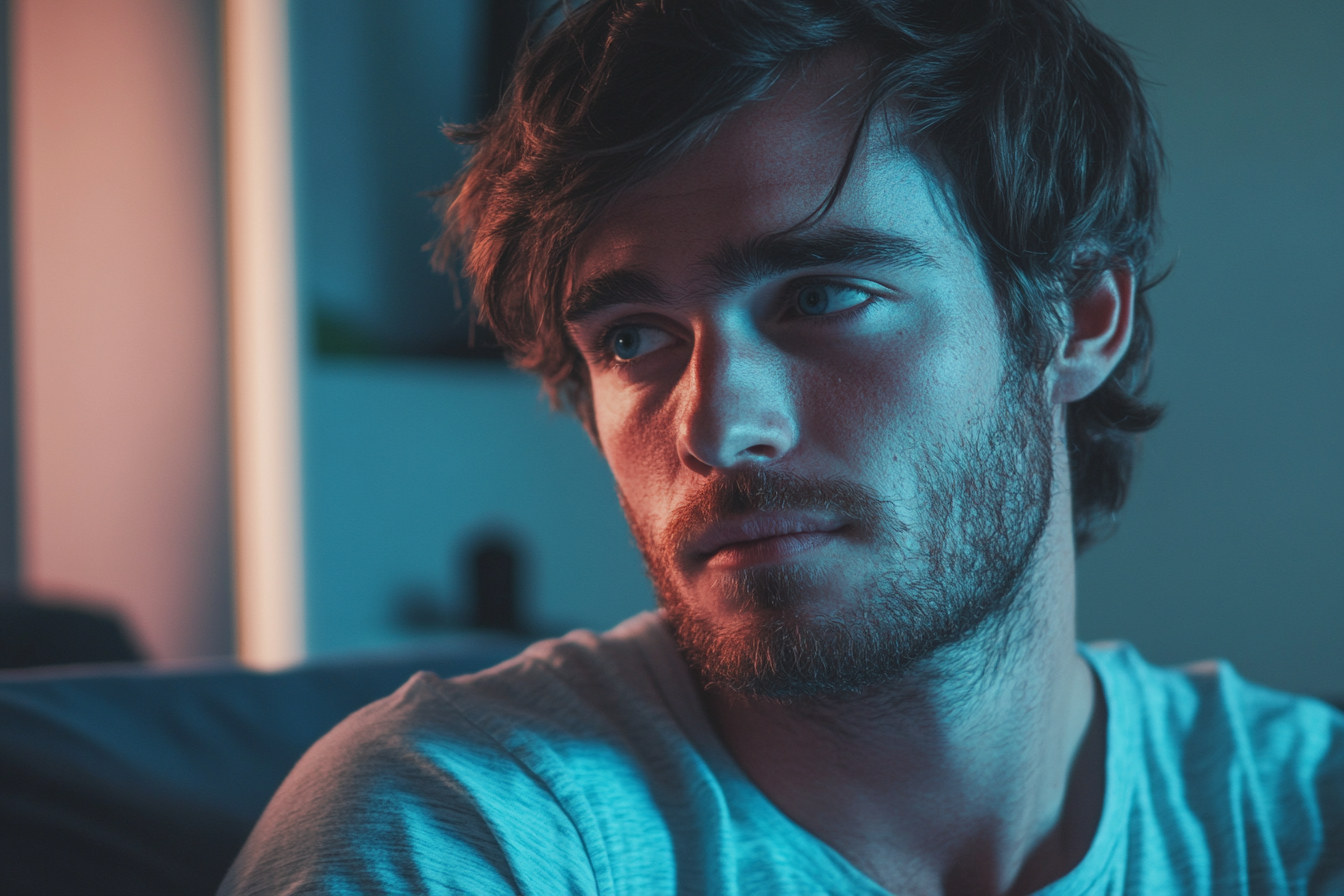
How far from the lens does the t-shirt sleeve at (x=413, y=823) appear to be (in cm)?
77

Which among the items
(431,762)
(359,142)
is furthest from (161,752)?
(359,142)

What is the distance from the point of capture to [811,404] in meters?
0.89

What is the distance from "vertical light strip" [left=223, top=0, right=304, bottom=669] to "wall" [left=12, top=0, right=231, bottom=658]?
61mm

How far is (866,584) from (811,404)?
16 centimetres

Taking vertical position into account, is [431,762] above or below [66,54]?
below

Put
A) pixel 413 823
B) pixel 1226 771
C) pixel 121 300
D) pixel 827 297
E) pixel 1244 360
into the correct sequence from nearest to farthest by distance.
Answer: pixel 413 823 < pixel 827 297 < pixel 1226 771 < pixel 1244 360 < pixel 121 300

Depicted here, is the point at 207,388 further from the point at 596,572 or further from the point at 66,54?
the point at 596,572

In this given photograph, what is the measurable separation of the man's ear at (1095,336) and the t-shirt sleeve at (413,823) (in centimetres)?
66

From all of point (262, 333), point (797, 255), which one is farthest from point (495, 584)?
point (797, 255)

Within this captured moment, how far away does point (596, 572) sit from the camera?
9.68 ft

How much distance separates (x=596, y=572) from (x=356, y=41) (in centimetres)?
158

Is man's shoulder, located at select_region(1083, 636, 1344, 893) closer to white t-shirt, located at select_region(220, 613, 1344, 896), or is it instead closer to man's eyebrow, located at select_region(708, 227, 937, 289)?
white t-shirt, located at select_region(220, 613, 1344, 896)

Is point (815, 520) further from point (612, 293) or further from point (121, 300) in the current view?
point (121, 300)

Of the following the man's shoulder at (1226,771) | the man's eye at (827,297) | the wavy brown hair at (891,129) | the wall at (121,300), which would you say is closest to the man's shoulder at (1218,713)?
the man's shoulder at (1226,771)
